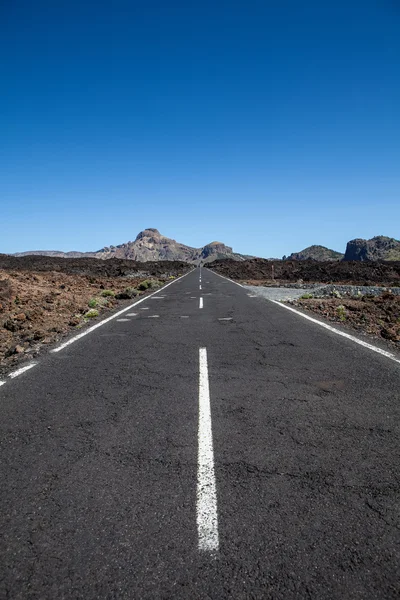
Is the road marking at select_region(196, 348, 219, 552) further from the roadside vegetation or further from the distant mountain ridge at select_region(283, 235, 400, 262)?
the distant mountain ridge at select_region(283, 235, 400, 262)

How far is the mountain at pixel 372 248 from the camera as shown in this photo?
126000mm

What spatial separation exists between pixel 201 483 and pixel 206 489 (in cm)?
9

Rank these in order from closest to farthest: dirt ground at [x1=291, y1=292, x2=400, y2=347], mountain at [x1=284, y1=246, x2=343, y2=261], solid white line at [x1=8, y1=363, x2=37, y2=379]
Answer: solid white line at [x1=8, y1=363, x2=37, y2=379]
dirt ground at [x1=291, y1=292, x2=400, y2=347]
mountain at [x1=284, y1=246, x2=343, y2=261]

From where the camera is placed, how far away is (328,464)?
115 inches

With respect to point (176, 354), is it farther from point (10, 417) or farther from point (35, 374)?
point (10, 417)

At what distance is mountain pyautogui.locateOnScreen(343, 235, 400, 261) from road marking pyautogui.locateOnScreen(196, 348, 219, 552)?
125311mm

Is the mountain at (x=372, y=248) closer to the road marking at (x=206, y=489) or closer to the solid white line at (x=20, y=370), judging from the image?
the solid white line at (x=20, y=370)

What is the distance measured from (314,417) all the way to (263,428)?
63 cm

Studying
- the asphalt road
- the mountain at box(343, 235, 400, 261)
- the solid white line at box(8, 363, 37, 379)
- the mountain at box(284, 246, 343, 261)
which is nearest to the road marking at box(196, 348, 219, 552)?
the asphalt road

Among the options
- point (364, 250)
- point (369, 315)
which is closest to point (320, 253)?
point (364, 250)

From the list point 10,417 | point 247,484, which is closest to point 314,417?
point 247,484

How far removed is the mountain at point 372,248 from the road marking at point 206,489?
12531 cm

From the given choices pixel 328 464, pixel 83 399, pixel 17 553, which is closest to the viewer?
pixel 17 553

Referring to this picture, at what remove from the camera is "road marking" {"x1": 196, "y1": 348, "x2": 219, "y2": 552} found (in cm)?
217
